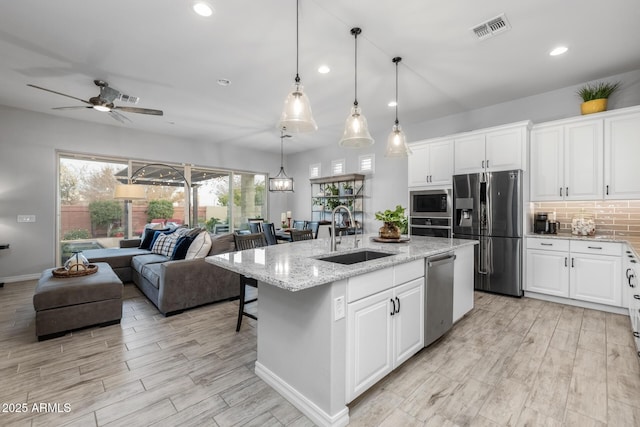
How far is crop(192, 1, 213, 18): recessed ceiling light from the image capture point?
2.33 m

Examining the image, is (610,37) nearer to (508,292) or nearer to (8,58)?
(508,292)

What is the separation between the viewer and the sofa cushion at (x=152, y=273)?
3432mm

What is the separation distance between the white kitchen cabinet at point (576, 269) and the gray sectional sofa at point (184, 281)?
416 cm

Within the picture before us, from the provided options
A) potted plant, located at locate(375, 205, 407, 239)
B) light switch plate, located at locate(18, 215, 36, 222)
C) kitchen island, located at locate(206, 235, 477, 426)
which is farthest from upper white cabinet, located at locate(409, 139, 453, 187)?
light switch plate, located at locate(18, 215, 36, 222)

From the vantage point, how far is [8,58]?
319 centimetres

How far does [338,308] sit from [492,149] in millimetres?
3807

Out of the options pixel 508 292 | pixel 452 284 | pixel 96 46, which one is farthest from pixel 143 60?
pixel 508 292

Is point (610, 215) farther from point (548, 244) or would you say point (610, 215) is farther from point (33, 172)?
point (33, 172)

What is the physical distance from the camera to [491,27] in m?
2.64

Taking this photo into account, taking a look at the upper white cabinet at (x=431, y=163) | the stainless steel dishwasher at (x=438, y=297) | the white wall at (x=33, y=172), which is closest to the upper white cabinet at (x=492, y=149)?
the upper white cabinet at (x=431, y=163)

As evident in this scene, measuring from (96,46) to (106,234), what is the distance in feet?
13.8

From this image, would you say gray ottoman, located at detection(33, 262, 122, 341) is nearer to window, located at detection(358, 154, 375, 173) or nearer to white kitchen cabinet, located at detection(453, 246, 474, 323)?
white kitchen cabinet, located at detection(453, 246, 474, 323)

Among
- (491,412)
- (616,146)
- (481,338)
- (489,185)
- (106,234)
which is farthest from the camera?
(106,234)

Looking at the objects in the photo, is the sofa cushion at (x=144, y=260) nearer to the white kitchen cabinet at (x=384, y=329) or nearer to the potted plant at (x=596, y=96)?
the white kitchen cabinet at (x=384, y=329)
